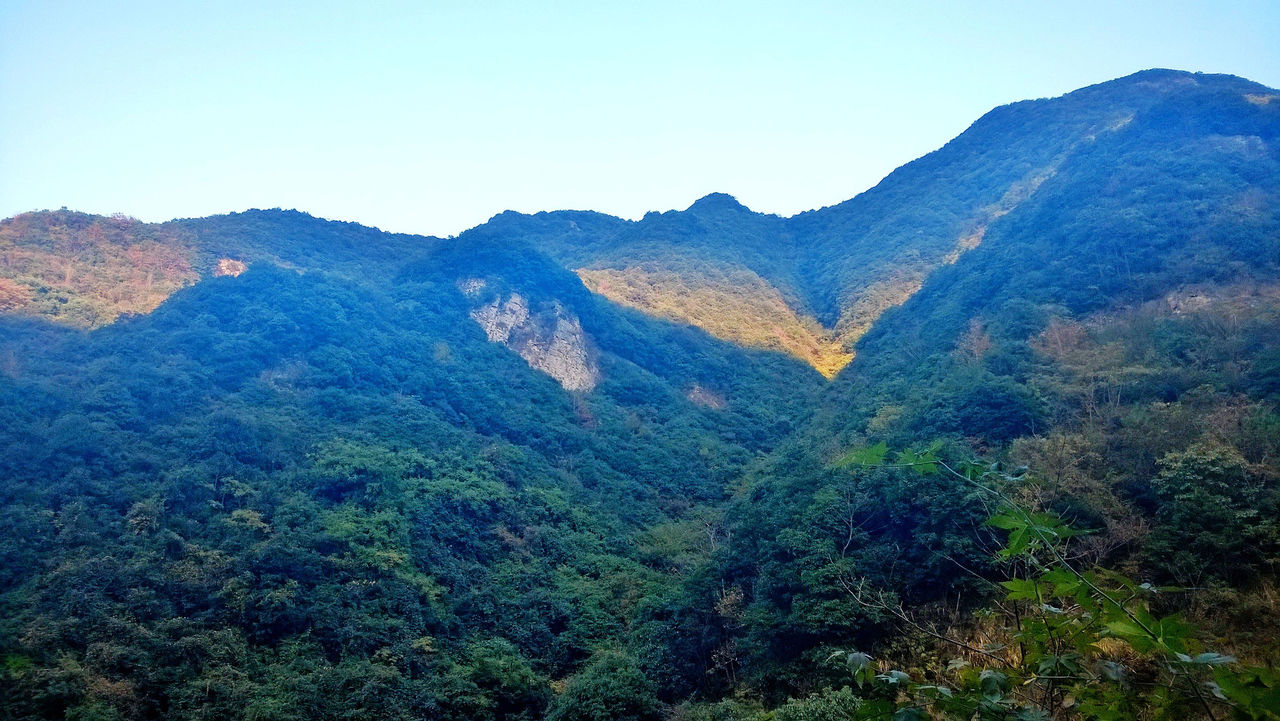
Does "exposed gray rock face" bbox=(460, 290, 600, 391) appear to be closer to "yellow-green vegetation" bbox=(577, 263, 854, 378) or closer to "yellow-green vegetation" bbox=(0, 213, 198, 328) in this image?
"yellow-green vegetation" bbox=(577, 263, 854, 378)

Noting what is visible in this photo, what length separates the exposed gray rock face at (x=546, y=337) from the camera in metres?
42.5

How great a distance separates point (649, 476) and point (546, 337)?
14.3 metres

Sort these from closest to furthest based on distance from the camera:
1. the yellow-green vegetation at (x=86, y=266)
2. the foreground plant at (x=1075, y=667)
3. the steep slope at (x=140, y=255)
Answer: the foreground plant at (x=1075, y=667)
the yellow-green vegetation at (x=86, y=266)
the steep slope at (x=140, y=255)

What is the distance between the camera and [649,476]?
33.5 m

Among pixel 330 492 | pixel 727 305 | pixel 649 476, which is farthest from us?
pixel 727 305

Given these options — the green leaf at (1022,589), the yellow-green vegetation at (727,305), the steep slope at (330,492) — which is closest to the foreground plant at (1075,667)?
the green leaf at (1022,589)

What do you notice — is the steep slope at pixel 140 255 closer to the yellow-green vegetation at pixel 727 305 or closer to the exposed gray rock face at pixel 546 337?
the exposed gray rock face at pixel 546 337

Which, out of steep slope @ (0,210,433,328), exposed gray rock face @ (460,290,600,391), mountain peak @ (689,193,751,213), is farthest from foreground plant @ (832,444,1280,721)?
mountain peak @ (689,193,751,213)

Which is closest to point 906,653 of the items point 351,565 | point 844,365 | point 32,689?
point 351,565

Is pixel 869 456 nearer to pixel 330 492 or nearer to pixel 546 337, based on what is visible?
pixel 330 492

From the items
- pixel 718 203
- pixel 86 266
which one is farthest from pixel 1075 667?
pixel 718 203

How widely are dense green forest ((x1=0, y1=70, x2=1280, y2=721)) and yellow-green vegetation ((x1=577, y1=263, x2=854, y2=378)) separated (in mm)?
770

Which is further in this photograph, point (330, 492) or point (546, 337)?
point (546, 337)

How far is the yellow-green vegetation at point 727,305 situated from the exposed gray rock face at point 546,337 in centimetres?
846
